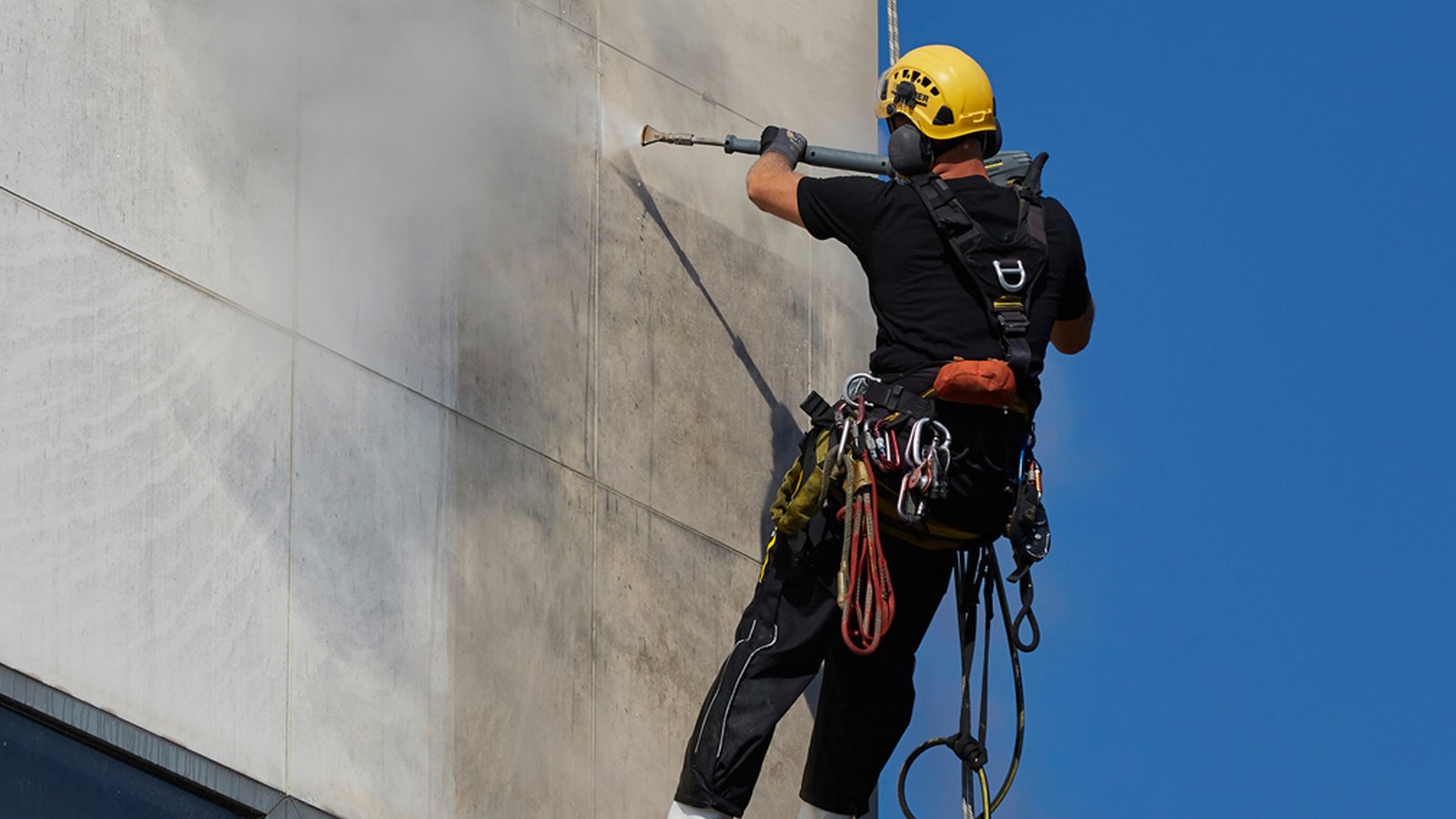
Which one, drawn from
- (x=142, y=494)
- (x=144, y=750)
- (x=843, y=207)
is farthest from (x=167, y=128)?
(x=843, y=207)

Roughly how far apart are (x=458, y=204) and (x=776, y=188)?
2.92 feet

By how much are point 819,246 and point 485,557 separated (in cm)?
218

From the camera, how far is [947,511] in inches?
218

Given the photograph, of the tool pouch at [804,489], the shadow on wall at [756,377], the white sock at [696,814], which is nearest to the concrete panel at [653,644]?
the shadow on wall at [756,377]

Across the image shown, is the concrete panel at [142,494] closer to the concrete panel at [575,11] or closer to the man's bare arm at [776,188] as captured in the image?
the man's bare arm at [776,188]

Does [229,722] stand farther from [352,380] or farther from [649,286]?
[649,286]

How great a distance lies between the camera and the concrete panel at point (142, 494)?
480 centimetres

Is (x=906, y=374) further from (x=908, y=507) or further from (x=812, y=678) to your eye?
(x=812, y=678)

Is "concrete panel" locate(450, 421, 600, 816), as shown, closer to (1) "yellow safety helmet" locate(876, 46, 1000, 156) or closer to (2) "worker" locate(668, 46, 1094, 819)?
(2) "worker" locate(668, 46, 1094, 819)

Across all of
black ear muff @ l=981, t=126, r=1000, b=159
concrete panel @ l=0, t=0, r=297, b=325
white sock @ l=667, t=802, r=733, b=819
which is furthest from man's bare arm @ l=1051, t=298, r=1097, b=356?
concrete panel @ l=0, t=0, r=297, b=325

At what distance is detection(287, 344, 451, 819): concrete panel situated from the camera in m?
5.41

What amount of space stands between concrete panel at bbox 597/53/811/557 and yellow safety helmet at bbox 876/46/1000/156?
120 centimetres

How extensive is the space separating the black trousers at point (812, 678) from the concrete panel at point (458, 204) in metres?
0.97

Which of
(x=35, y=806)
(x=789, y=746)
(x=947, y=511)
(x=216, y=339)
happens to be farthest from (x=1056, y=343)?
(x=35, y=806)
